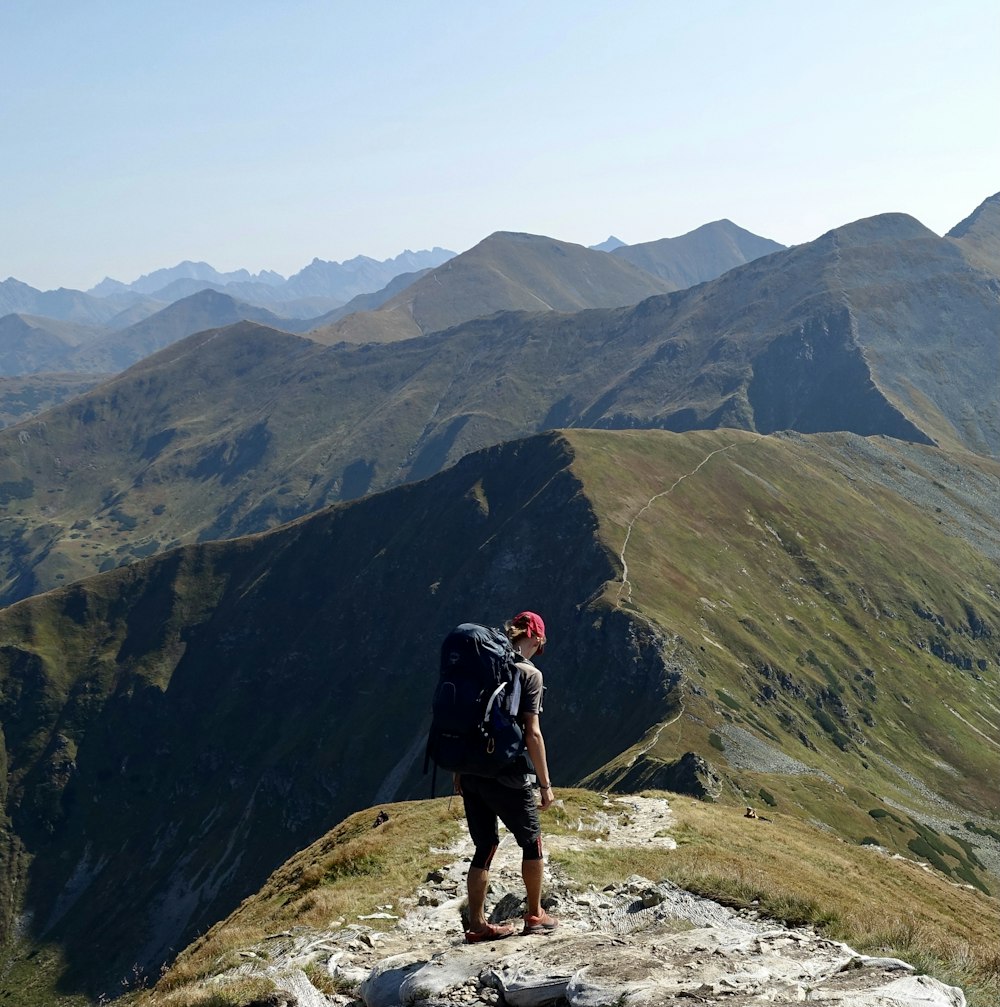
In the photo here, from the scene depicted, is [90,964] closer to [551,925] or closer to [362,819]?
[362,819]

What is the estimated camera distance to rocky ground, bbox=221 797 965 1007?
11.0 metres

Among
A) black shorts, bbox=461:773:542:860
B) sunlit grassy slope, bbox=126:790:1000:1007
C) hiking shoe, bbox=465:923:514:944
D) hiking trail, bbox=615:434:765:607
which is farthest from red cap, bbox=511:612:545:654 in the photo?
hiking trail, bbox=615:434:765:607

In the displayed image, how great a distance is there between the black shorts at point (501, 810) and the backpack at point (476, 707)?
50 cm

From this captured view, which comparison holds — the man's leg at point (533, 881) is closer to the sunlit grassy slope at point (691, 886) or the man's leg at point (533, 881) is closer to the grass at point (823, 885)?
the sunlit grassy slope at point (691, 886)

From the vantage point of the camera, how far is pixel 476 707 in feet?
42.0

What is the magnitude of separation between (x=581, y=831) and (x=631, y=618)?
106771mm

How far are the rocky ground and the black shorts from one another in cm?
148

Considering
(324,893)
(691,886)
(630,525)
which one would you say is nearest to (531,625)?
(691,886)

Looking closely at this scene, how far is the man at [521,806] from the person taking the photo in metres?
13.4

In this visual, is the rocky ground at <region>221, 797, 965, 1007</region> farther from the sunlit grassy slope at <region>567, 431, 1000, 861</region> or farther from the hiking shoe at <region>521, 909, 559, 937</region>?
the sunlit grassy slope at <region>567, 431, 1000, 861</region>

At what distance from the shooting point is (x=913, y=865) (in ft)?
130

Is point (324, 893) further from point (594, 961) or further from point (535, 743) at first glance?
point (594, 961)

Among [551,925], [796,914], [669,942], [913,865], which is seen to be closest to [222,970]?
[551,925]

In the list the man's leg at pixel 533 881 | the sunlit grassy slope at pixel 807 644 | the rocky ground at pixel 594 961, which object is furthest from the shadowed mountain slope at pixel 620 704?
the man's leg at pixel 533 881
